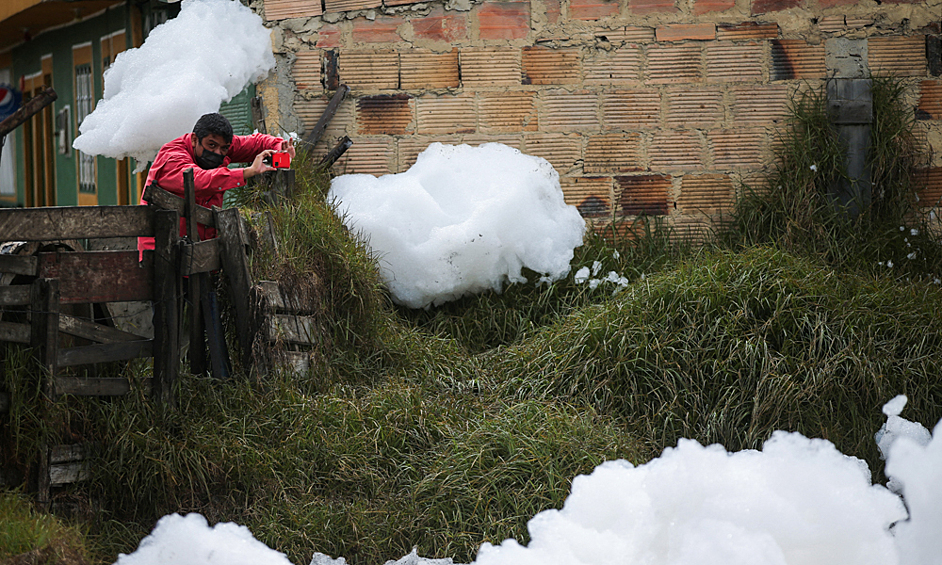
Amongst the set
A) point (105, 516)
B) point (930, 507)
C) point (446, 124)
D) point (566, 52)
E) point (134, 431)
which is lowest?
point (105, 516)

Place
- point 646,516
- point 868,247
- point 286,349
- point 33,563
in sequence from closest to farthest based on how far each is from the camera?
point 646,516, point 33,563, point 286,349, point 868,247

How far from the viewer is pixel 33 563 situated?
2871 mm

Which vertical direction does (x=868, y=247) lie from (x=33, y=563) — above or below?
above

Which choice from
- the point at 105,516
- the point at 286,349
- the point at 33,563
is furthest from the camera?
the point at 286,349

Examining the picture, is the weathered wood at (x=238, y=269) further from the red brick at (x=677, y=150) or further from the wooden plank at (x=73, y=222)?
the red brick at (x=677, y=150)

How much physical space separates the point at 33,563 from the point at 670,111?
4.90 metres

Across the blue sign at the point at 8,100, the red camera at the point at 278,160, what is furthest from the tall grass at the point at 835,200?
A: the blue sign at the point at 8,100

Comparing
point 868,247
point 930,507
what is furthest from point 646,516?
point 868,247

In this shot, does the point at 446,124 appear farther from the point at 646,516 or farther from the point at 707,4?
the point at 646,516

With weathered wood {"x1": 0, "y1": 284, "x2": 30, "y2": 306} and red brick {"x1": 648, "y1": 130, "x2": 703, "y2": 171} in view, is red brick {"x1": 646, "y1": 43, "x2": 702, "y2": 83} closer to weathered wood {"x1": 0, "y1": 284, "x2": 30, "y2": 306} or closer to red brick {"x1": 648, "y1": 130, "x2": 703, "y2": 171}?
red brick {"x1": 648, "y1": 130, "x2": 703, "y2": 171}

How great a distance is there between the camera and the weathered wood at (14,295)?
3.52 meters

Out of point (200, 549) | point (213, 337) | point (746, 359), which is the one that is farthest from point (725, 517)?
point (213, 337)

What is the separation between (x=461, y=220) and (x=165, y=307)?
232cm

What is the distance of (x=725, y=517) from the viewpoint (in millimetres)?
2459
